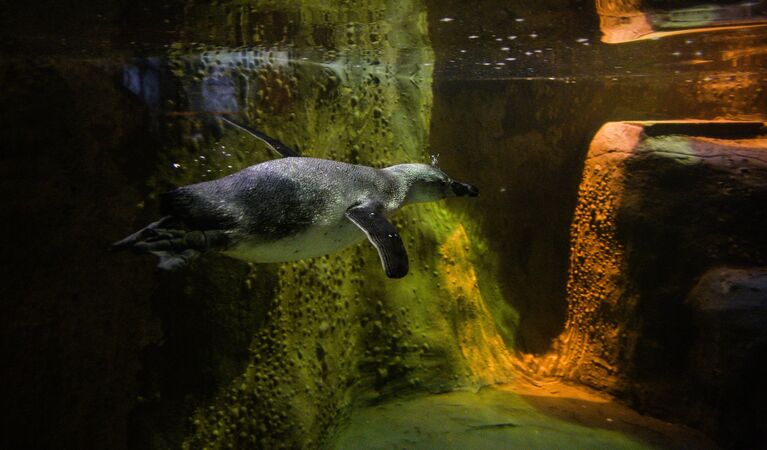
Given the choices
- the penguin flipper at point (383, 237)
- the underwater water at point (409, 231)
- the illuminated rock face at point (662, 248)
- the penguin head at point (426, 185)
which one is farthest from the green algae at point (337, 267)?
the illuminated rock face at point (662, 248)

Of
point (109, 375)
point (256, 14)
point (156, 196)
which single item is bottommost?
point (109, 375)

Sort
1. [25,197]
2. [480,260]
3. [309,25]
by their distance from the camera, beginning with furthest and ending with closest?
[480,260]
[309,25]
[25,197]

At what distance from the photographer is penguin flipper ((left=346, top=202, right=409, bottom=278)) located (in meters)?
2.81

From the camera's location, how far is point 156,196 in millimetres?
3594

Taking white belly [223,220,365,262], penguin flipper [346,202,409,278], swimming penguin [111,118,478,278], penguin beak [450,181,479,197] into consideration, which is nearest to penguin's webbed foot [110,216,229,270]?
swimming penguin [111,118,478,278]

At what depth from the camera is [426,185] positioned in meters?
4.50

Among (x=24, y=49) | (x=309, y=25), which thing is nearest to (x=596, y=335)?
(x=309, y=25)

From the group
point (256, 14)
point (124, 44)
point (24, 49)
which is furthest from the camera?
point (256, 14)

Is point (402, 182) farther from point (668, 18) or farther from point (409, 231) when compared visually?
point (668, 18)

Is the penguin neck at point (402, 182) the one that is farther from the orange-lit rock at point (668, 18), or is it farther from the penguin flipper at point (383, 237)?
the orange-lit rock at point (668, 18)

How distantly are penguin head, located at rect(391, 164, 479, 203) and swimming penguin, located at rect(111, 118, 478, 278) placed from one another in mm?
524

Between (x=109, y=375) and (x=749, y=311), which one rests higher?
(x=109, y=375)

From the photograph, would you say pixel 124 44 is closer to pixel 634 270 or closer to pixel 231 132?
pixel 231 132

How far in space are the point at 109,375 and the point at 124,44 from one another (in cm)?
320
